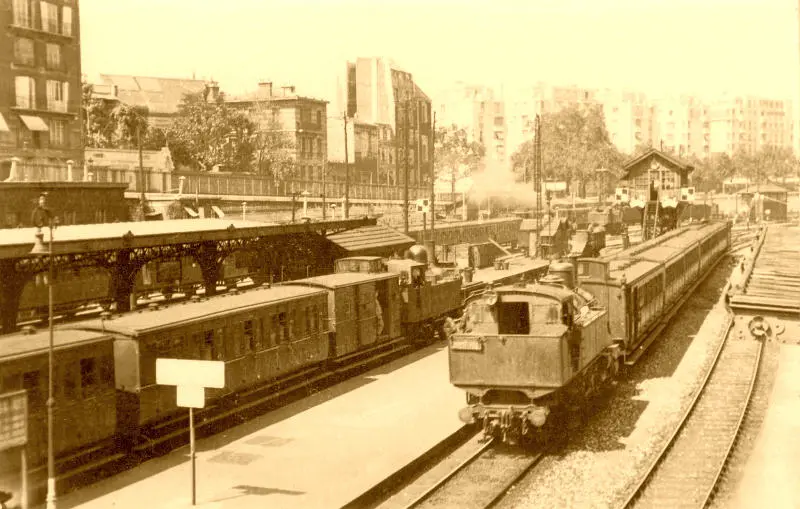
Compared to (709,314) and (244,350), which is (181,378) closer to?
(244,350)

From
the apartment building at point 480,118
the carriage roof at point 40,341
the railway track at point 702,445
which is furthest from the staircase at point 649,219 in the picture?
the apartment building at point 480,118

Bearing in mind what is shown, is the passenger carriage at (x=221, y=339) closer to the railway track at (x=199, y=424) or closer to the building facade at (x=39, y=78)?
the railway track at (x=199, y=424)

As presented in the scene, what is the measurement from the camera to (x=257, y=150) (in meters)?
70.0

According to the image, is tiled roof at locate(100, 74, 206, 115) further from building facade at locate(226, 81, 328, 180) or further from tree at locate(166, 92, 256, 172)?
tree at locate(166, 92, 256, 172)

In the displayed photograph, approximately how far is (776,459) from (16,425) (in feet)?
46.6

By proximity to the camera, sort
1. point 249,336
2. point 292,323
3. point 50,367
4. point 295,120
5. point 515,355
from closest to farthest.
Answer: point 50,367
point 515,355
point 249,336
point 292,323
point 295,120

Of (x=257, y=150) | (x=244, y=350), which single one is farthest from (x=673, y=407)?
(x=257, y=150)

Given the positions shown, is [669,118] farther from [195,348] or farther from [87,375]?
[87,375]

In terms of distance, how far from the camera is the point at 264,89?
77250mm

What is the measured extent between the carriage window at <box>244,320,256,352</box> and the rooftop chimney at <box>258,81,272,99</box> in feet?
194

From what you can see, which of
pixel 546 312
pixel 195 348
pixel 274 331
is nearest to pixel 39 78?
pixel 274 331

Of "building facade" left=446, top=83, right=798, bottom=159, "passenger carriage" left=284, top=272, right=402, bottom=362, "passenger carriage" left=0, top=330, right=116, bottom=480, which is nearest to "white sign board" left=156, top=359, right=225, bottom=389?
"passenger carriage" left=0, top=330, right=116, bottom=480

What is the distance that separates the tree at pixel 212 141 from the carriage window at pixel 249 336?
148 feet

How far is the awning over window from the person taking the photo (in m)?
45.3
